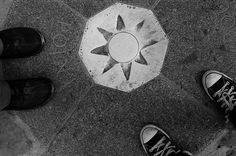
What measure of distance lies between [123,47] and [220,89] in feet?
2.49

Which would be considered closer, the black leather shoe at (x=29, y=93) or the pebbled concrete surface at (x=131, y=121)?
the black leather shoe at (x=29, y=93)

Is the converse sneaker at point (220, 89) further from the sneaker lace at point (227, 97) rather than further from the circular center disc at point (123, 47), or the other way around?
the circular center disc at point (123, 47)

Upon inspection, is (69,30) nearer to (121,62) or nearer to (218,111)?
(121,62)

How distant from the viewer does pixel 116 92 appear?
2270 mm

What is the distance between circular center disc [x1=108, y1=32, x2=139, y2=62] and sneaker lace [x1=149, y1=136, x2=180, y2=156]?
2.08ft

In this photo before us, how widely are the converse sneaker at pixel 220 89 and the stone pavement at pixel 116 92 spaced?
0.20 ft

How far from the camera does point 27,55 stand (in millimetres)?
2209

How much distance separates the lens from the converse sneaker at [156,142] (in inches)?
86.0

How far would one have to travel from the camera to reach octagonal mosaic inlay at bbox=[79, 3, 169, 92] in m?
2.27

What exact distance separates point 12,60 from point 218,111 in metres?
1.54

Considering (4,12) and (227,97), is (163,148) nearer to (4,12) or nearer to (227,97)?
(227,97)

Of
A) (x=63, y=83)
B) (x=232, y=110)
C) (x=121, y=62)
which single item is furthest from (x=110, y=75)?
(x=232, y=110)

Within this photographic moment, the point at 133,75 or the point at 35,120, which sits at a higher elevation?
the point at 133,75

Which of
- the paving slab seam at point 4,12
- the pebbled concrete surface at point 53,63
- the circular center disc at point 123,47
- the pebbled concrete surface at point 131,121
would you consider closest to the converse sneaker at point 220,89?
the pebbled concrete surface at point 131,121
